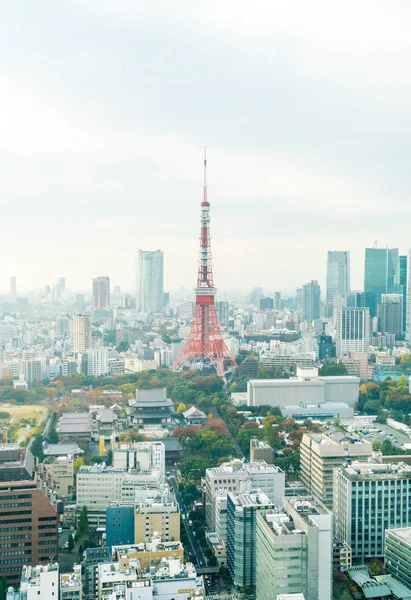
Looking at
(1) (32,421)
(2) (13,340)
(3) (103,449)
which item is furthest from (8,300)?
(3) (103,449)

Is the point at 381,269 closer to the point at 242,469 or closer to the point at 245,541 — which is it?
the point at 242,469

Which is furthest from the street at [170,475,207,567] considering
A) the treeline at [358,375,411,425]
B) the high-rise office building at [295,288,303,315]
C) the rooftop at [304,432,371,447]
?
the high-rise office building at [295,288,303,315]

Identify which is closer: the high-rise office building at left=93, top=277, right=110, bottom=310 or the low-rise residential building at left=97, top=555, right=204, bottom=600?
the low-rise residential building at left=97, top=555, right=204, bottom=600

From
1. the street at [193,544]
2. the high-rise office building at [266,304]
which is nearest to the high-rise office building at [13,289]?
the street at [193,544]

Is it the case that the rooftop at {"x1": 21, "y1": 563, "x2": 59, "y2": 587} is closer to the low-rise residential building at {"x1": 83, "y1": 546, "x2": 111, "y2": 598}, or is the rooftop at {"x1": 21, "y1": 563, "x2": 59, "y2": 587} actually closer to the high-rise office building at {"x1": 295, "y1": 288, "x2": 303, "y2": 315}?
the low-rise residential building at {"x1": 83, "y1": 546, "x2": 111, "y2": 598}

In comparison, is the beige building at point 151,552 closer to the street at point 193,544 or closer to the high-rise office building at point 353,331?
the street at point 193,544

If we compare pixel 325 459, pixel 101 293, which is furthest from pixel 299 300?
pixel 325 459

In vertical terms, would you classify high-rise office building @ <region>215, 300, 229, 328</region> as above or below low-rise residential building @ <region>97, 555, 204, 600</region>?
above
